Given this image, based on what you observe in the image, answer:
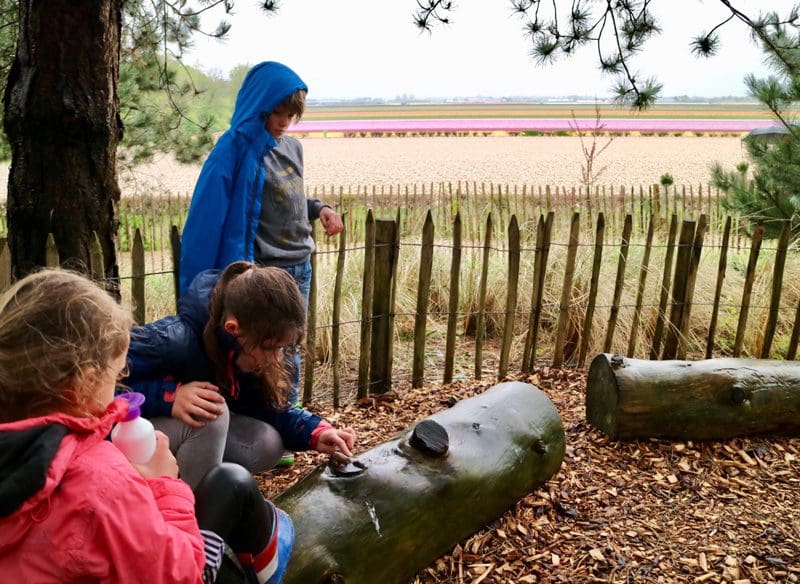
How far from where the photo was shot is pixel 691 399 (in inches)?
133

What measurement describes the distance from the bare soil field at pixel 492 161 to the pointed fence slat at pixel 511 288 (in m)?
15.0

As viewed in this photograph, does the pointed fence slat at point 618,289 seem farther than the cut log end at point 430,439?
Yes

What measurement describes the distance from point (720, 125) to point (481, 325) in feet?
158

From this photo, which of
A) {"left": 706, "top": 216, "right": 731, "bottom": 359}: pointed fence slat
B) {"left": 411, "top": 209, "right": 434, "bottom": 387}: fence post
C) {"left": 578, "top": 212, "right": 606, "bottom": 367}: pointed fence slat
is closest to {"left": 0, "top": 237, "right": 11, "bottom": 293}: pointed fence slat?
{"left": 411, "top": 209, "right": 434, "bottom": 387}: fence post

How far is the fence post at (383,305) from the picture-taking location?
12.9 ft

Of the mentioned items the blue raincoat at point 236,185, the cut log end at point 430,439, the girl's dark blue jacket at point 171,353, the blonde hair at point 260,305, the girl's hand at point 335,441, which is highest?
the blue raincoat at point 236,185

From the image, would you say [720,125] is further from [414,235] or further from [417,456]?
[417,456]

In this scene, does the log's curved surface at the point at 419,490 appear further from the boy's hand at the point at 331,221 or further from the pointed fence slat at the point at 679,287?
the pointed fence slat at the point at 679,287

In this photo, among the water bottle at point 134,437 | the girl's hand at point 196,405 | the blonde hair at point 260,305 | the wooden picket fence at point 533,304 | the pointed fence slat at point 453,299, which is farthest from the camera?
the pointed fence slat at point 453,299

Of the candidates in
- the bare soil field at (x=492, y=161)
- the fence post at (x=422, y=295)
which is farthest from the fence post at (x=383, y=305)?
the bare soil field at (x=492, y=161)

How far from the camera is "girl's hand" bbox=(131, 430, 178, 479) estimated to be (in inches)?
61.7

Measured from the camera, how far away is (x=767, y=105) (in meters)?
6.72

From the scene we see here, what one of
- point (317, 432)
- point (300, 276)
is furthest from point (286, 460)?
point (317, 432)

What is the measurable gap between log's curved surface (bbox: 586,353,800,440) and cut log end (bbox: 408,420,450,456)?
3.90 feet
